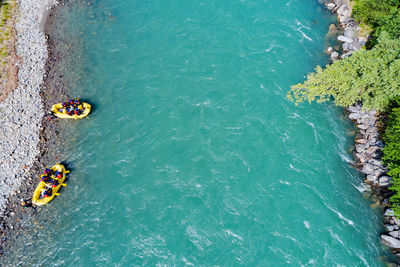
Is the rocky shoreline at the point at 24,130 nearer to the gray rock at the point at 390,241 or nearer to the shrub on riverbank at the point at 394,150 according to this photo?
the gray rock at the point at 390,241

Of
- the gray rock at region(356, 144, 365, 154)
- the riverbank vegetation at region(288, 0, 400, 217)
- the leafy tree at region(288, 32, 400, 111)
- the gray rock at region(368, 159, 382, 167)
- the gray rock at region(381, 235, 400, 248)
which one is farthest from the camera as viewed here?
the gray rock at region(356, 144, 365, 154)

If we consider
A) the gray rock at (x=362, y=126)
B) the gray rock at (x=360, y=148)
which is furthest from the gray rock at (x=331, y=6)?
the gray rock at (x=360, y=148)

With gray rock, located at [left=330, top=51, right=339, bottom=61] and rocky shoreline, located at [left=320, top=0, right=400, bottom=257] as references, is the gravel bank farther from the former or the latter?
gray rock, located at [left=330, top=51, right=339, bottom=61]

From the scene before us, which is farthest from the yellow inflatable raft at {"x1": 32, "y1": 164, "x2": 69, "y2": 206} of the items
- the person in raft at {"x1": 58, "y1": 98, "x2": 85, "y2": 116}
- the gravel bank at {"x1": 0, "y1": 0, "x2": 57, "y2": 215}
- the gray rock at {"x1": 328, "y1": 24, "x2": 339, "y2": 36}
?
the gray rock at {"x1": 328, "y1": 24, "x2": 339, "y2": 36}

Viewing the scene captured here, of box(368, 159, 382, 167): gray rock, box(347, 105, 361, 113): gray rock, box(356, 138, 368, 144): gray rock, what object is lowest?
box(368, 159, 382, 167): gray rock

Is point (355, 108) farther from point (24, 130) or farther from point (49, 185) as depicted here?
point (24, 130)

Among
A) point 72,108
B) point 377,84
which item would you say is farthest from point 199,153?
point 377,84

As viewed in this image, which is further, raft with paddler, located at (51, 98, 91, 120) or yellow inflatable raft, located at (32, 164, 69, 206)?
raft with paddler, located at (51, 98, 91, 120)
